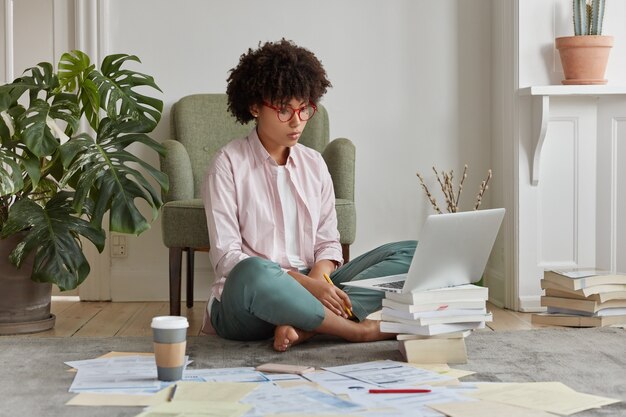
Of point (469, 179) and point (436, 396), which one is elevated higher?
point (469, 179)

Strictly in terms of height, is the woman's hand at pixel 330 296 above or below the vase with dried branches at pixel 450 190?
below

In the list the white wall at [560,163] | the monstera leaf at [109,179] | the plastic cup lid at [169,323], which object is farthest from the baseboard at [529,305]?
the plastic cup lid at [169,323]

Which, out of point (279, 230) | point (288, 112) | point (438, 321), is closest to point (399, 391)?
point (438, 321)

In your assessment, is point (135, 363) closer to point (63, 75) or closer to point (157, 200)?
point (157, 200)

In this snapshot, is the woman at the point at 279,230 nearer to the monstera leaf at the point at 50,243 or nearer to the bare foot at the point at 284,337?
the bare foot at the point at 284,337

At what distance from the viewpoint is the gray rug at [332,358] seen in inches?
77.7

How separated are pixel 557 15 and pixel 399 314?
175cm

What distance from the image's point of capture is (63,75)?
324 centimetres

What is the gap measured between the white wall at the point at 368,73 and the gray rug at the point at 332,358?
1.21m

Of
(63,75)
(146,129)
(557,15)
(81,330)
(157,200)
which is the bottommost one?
(81,330)

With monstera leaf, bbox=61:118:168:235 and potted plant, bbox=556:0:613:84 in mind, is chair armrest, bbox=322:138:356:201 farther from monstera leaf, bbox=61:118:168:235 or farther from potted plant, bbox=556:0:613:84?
Answer: potted plant, bbox=556:0:613:84

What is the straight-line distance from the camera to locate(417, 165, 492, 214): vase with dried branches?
144 inches

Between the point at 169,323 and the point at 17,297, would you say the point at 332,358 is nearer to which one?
the point at 169,323

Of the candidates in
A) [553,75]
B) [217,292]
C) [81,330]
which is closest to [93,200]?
[81,330]
